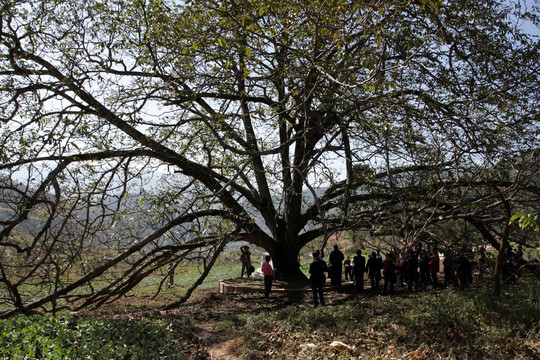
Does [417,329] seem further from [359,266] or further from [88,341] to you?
[88,341]

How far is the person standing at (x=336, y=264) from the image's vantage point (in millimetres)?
13596

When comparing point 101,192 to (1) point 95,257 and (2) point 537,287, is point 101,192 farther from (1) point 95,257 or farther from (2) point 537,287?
(2) point 537,287

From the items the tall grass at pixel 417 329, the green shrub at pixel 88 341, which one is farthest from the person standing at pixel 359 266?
the green shrub at pixel 88 341

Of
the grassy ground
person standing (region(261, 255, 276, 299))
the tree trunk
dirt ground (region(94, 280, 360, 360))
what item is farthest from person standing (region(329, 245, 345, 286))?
the grassy ground

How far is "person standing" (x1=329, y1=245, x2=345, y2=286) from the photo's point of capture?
13.6 meters

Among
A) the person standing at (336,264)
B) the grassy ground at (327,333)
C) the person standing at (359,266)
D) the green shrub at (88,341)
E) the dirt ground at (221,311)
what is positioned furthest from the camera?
the person standing at (336,264)

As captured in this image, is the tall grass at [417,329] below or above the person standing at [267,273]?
below

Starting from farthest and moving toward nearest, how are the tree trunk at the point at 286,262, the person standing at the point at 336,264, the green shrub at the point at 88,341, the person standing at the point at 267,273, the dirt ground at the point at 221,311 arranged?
the tree trunk at the point at 286,262, the person standing at the point at 336,264, the person standing at the point at 267,273, the dirt ground at the point at 221,311, the green shrub at the point at 88,341

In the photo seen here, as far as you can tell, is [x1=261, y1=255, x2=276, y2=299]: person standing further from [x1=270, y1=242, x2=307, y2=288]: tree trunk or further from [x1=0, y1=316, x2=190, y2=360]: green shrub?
[x1=0, y1=316, x2=190, y2=360]: green shrub

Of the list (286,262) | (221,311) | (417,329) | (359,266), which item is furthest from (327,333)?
(286,262)

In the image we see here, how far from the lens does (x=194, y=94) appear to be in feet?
33.4

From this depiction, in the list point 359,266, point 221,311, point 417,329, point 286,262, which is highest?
point 286,262

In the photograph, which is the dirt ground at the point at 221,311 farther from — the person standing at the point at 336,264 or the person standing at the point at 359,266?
the person standing at the point at 359,266

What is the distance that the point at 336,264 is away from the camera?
13867 millimetres
